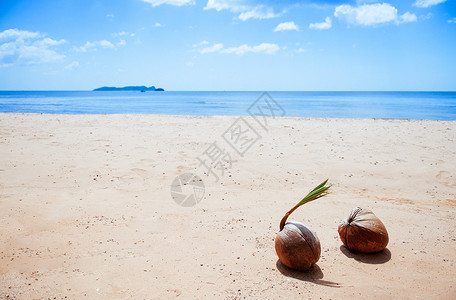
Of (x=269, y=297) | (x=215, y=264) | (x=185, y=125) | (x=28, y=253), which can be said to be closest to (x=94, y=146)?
(x=185, y=125)

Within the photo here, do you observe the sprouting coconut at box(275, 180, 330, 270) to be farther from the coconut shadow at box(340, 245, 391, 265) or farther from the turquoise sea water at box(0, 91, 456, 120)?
the turquoise sea water at box(0, 91, 456, 120)

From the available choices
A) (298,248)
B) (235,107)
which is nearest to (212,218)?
(298,248)

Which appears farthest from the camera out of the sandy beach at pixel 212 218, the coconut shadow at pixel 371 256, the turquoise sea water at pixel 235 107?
the turquoise sea water at pixel 235 107

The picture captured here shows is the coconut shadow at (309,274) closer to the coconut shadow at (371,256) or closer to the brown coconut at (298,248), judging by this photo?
the brown coconut at (298,248)

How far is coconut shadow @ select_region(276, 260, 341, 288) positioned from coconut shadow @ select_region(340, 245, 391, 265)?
22.2 inches

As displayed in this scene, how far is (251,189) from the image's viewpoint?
19.9 feet

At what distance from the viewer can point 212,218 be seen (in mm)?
4676

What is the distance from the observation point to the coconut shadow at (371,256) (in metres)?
3.48

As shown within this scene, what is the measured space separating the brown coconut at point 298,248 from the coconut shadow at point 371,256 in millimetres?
684

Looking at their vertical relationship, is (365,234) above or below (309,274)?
above

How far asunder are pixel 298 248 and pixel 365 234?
98 centimetres

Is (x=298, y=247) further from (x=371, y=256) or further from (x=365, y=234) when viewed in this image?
(x=371, y=256)

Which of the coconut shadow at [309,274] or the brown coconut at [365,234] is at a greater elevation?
the brown coconut at [365,234]

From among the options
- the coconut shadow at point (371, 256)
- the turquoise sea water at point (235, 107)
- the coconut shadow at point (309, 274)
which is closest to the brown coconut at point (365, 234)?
the coconut shadow at point (371, 256)
